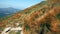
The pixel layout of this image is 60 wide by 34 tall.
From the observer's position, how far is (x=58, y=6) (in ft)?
37.7

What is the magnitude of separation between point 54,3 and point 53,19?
138cm

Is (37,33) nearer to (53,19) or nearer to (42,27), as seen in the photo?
(42,27)

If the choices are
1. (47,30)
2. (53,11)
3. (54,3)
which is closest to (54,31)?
(47,30)

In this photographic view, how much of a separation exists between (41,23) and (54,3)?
1818 millimetres

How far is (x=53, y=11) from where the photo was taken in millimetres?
11297

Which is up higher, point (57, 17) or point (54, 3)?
point (54, 3)

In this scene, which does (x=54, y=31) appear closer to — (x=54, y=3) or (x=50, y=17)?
(x=50, y=17)

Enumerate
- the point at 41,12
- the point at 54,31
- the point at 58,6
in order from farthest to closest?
the point at 41,12
the point at 58,6
the point at 54,31

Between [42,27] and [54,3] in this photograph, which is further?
[54,3]

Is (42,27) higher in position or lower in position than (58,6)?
lower

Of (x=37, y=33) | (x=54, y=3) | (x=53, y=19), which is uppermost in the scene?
(x=54, y=3)

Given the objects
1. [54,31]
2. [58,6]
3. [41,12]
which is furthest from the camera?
[41,12]

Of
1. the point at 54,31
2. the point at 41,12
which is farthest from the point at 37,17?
the point at 54,31

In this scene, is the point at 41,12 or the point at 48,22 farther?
the point at 41,12
